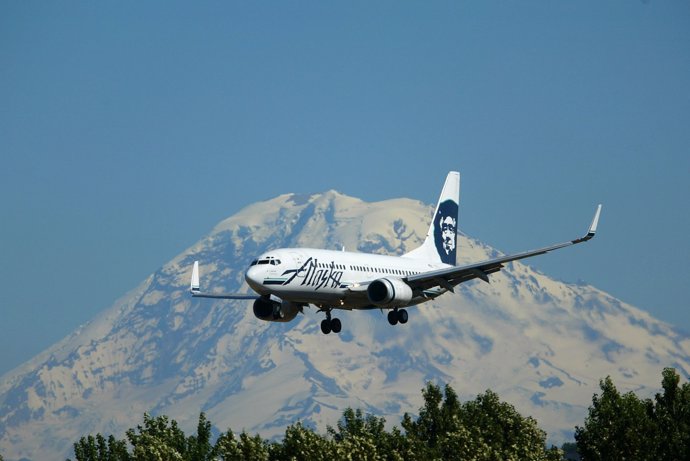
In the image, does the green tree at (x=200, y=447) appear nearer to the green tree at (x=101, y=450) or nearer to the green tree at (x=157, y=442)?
the green tree at (x=157, y=442)

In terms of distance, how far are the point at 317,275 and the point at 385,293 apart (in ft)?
20.0

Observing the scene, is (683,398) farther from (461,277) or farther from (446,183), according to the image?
(446,183)

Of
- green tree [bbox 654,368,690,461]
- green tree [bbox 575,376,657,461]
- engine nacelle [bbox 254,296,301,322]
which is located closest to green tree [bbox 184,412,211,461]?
engine nacelle [bbox 254,296,301,322]

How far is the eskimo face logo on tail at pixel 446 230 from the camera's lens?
121 meters

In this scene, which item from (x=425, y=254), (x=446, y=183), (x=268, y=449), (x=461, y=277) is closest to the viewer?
(x=268, y=449)

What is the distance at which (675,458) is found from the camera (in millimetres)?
98750

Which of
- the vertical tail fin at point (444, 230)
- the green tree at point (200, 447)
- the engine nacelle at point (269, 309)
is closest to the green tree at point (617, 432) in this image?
the vertical tail fin at point (444, 230)

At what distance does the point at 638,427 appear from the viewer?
9975 cm

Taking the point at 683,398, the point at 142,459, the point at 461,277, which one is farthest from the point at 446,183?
the point at 142,459

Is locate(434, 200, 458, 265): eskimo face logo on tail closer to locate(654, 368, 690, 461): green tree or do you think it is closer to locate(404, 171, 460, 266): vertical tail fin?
locate(404, 171, 460, 266): vertical tail fin

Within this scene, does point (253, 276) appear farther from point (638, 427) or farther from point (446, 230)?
point (446, 230)

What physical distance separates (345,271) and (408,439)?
1479 cm

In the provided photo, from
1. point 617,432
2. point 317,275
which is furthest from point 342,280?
point 617,432

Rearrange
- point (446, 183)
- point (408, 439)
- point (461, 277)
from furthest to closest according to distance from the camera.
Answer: point (446, 183) → point (461, 277) → point (408, 439)
